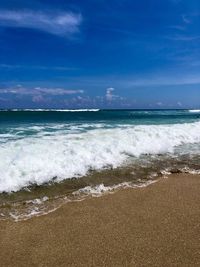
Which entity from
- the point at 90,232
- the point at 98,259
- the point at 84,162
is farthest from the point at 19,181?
the point at 98,259

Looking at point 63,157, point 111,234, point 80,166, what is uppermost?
point 63,157

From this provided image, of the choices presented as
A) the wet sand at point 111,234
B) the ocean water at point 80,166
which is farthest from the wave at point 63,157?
the wet sand at point 111,234

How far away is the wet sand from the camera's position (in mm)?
3533

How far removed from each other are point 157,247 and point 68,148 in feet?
18.2

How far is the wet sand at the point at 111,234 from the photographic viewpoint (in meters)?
3.53

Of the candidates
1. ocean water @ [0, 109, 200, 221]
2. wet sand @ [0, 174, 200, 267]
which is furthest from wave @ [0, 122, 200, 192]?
wet sand @ [0, 174, 200, 267]

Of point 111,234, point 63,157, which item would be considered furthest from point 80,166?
point 111,234

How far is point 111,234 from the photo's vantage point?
410cm

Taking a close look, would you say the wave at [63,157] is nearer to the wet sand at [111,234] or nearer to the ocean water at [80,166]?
the ocean water at [80,166]

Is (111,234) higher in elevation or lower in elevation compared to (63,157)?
lower

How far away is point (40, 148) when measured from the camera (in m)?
8.91

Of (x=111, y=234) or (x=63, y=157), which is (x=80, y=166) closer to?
(x=63, y=157)

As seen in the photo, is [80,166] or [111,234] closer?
[111,234]

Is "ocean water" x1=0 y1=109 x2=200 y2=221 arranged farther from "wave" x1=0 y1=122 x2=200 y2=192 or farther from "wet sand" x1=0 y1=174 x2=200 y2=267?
"wet sand" x1=0 y1=174 x2=200 y2=267
